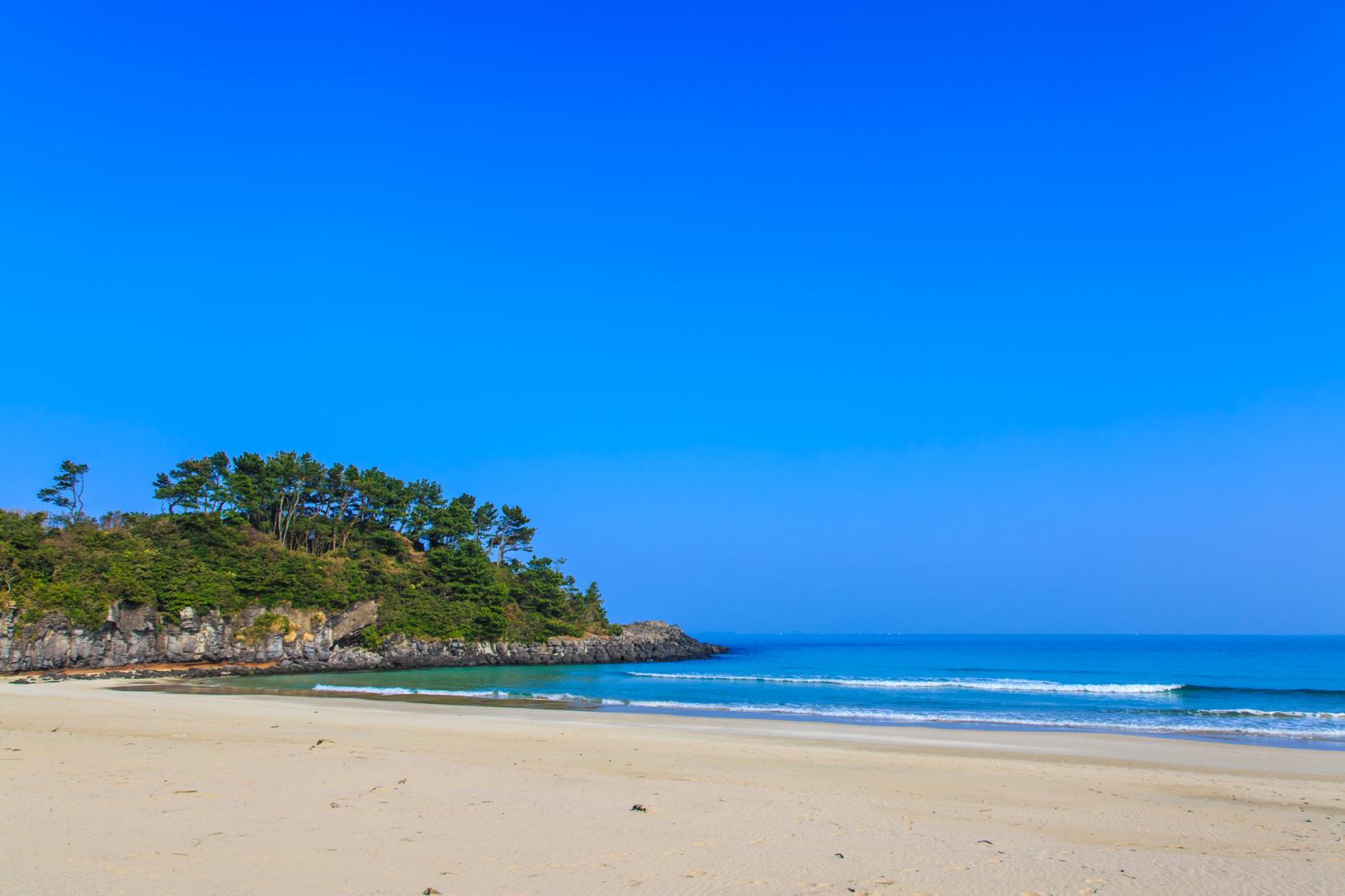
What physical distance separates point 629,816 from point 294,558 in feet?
169

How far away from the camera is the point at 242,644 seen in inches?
1885

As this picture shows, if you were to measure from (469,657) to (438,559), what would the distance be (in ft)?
29.2

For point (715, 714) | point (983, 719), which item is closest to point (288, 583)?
point (715, 714)

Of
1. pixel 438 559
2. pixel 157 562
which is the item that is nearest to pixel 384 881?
pixel 157 562

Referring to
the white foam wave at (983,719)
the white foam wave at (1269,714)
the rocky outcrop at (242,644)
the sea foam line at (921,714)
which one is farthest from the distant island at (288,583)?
the white foam wave at (1269,714)

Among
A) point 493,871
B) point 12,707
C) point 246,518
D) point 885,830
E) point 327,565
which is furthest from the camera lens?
point 246,518

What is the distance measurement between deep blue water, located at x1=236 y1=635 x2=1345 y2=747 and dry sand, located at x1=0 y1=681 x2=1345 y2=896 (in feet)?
31.1

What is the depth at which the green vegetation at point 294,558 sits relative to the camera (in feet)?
140

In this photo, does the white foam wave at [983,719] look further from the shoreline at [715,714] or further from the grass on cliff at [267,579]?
the grass on cliff at [267,579]

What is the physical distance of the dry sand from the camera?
6133mm

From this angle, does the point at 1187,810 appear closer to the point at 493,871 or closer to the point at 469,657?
the point at 493,871

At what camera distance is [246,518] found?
6347 centimetres

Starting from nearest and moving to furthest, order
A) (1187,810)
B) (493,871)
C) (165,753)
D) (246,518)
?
(493,871) < (1187,810) < (165,753) < (246,518)

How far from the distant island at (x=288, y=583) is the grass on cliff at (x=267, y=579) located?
0.11m
